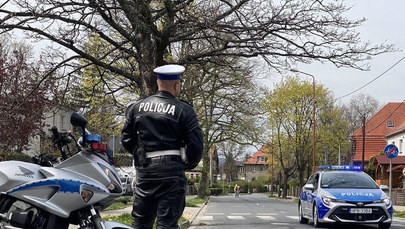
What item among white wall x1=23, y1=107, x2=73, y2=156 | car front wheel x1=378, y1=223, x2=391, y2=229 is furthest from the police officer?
car front wheel x1=378, y1=223, x2=391, y2=229

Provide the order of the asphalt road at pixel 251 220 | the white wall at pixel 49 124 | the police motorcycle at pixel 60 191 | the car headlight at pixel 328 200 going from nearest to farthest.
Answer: the police motorcycle at pixel 60 191, the car headlight at pixel 328 200, the asphalt road at pixel 251 220, the white wall at pixel 49 124

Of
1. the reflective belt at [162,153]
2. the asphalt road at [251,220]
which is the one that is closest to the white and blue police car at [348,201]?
the asphalt road at [251,220]

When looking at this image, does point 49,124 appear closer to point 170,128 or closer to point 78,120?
point 170,128

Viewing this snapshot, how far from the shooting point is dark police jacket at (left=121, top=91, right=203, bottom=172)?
5555 mm

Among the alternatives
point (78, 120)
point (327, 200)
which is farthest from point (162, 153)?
point (327, 200)

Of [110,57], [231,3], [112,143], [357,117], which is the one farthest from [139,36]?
[357,117]

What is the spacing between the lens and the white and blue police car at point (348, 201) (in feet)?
44.3

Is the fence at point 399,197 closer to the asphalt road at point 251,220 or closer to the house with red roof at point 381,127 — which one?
the asphalt road at point 251,220

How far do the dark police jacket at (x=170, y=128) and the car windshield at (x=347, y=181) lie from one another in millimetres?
9713

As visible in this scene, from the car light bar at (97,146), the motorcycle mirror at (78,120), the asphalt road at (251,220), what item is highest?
the motorcycle mirror at (78,120)

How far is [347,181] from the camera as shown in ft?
48.4

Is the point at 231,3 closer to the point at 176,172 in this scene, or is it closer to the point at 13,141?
the point at 176,172

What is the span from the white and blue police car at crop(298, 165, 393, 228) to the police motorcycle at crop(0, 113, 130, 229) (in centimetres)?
959

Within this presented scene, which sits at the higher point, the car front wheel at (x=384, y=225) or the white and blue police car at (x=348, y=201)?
the white and blue police car at (x=348, y=201)
